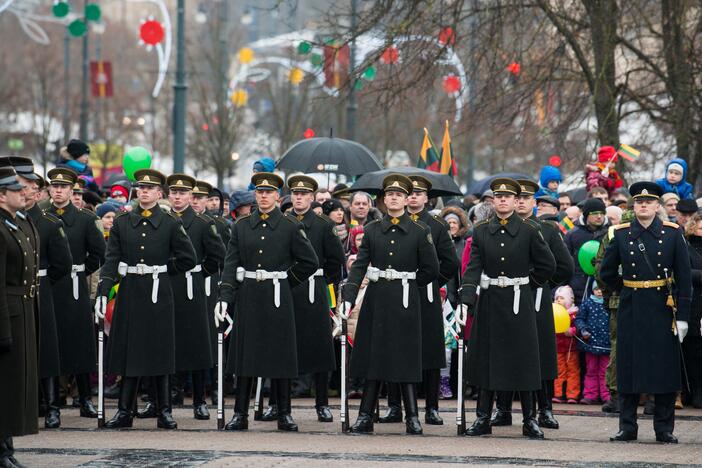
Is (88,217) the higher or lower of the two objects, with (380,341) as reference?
higher

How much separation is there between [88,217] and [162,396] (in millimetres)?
1856

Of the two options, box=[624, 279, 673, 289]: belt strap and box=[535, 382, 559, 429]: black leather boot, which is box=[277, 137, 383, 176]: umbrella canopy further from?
box=[624, 279, 673, 289]: belt strap

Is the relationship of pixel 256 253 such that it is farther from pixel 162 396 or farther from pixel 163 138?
pixel 163 138

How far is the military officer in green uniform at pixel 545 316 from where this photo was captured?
13.3 meters

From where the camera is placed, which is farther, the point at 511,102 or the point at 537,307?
the point at 511,102

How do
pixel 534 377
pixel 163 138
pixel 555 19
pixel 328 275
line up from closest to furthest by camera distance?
pixel 534 377 < pixel 328 275 < pixel 555 19 < pixel 163 138

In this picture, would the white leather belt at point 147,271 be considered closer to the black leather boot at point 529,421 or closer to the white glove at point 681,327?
the black leather boot at point 529,421

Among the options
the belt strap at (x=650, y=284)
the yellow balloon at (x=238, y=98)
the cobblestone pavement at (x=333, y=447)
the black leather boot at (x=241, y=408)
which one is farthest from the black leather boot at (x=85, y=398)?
the yellow balloon at (x=238, y=98)

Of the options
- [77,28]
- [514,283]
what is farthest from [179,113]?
[514,283]

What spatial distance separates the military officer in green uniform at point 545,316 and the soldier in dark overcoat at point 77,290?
3.66m

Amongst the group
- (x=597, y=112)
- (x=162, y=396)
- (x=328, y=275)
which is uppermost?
(x=597, y=112)

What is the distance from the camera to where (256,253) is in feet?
43.5

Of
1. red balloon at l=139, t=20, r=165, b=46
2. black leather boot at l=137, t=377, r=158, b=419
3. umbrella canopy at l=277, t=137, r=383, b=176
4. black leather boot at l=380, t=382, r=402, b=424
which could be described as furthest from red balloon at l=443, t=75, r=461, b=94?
black leather boot at l=137, t=377, r=158, b=419

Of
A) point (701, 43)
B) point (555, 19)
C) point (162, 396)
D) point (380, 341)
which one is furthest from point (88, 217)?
point (701, 43)
